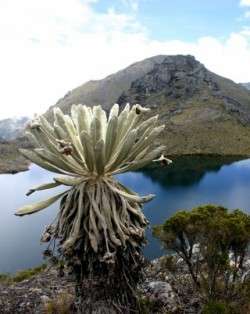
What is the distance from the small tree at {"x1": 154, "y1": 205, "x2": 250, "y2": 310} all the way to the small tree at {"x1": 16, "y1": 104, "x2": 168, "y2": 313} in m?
2.67

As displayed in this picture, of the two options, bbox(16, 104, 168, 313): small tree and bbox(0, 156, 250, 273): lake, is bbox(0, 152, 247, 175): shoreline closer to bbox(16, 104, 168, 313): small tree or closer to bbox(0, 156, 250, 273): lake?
bbox(0, 156, 250, 273): lake

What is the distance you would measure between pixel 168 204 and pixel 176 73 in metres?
141

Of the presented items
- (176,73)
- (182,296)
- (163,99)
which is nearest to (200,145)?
(163,99)

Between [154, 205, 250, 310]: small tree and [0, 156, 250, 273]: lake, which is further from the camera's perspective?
[0, 156, 250, 273]: lake

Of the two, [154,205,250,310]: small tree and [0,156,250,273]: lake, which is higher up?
[154,205,250,310]: small tree

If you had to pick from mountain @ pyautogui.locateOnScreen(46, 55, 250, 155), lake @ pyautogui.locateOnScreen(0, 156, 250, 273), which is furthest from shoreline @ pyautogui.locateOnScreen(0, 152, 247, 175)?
lake @ pyautogui.locateOnScreen(0, 156, 250, 273)

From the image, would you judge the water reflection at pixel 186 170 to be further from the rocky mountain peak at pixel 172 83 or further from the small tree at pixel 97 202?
the rocky mountain peak at pixel 172 83

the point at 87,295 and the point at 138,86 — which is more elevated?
the point at 138,86

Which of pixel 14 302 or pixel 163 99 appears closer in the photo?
pixel 14 302

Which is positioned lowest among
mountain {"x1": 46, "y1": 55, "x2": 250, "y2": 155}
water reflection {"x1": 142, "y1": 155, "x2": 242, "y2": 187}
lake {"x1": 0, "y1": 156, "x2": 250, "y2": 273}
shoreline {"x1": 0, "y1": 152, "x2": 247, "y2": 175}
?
lake {"x1": 0, "y1": 156, "x2": 250, "y2": 273}

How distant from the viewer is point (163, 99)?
174 meters

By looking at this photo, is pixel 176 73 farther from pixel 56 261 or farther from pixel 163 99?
pixel 56 261

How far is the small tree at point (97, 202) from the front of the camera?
5359mm

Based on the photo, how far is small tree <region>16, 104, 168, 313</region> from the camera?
5359 millimetres
